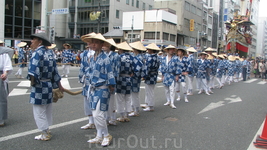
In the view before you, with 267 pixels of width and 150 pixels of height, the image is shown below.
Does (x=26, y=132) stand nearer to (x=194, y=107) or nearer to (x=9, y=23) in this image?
(x=194, y=107)

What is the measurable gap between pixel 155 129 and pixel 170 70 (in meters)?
2.89

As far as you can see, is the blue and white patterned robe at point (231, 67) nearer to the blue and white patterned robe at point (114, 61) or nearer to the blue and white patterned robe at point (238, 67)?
the blue and white patterned robe at point (238, 67)

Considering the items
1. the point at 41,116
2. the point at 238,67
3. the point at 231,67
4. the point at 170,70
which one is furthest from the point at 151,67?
the point at 238,67

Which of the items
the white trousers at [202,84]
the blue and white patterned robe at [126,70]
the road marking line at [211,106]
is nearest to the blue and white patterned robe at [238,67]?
the white trousers at [202,84]

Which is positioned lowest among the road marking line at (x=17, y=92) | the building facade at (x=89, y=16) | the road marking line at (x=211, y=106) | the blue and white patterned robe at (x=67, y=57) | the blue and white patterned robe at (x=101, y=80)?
the road marking line at (x=211, y=106)

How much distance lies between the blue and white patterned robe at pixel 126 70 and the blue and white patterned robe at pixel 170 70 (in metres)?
2.23

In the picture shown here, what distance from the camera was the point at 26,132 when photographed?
507cm

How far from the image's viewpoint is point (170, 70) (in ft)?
26.7

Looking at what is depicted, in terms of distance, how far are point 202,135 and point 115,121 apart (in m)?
2.08

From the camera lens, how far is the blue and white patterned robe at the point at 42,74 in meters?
4.35

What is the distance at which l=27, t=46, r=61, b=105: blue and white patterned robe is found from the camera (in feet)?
14.3

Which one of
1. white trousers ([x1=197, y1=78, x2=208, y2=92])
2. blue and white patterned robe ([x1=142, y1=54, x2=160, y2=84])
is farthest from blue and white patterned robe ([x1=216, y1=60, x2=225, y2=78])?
blue and white patterned robe ([x1=142, y1=54, x2=160, y2=84])

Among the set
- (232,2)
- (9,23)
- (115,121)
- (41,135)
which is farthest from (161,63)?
(232,2)

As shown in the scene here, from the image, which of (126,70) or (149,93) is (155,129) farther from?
(149,93)
